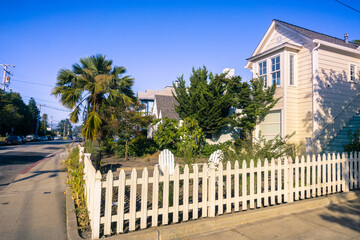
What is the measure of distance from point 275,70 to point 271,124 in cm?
275

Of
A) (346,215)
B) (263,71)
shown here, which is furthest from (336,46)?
(346,215)

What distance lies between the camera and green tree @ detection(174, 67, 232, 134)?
1353 cm

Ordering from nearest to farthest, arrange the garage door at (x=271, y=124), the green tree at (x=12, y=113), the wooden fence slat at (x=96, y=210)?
the wooden fence slat at (x=96, y=210) < the garage door at (x=271, y=124) < the green tree at (x=12, y=113)

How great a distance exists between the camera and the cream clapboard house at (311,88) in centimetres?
1099

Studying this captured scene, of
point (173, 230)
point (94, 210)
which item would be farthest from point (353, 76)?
point (94, 210)

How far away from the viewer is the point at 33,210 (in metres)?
5.04

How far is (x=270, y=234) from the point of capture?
12.7 ft

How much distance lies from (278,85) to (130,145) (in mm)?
8869

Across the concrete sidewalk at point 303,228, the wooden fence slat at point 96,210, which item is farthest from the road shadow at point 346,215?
the wooden fence slat at point 96,210

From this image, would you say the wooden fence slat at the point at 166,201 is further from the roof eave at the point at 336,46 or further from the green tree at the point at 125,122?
the roof eave at the point at 336,46

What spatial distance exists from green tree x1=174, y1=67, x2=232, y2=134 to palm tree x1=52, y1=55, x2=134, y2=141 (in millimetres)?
3863

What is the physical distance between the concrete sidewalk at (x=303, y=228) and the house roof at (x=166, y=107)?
1778 cm

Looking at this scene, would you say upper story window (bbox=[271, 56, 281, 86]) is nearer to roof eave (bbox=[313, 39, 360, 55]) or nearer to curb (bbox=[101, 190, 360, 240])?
roof eave (bbox=[313, 39, 360, 55])

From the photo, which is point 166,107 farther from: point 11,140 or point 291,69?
point 11,140
